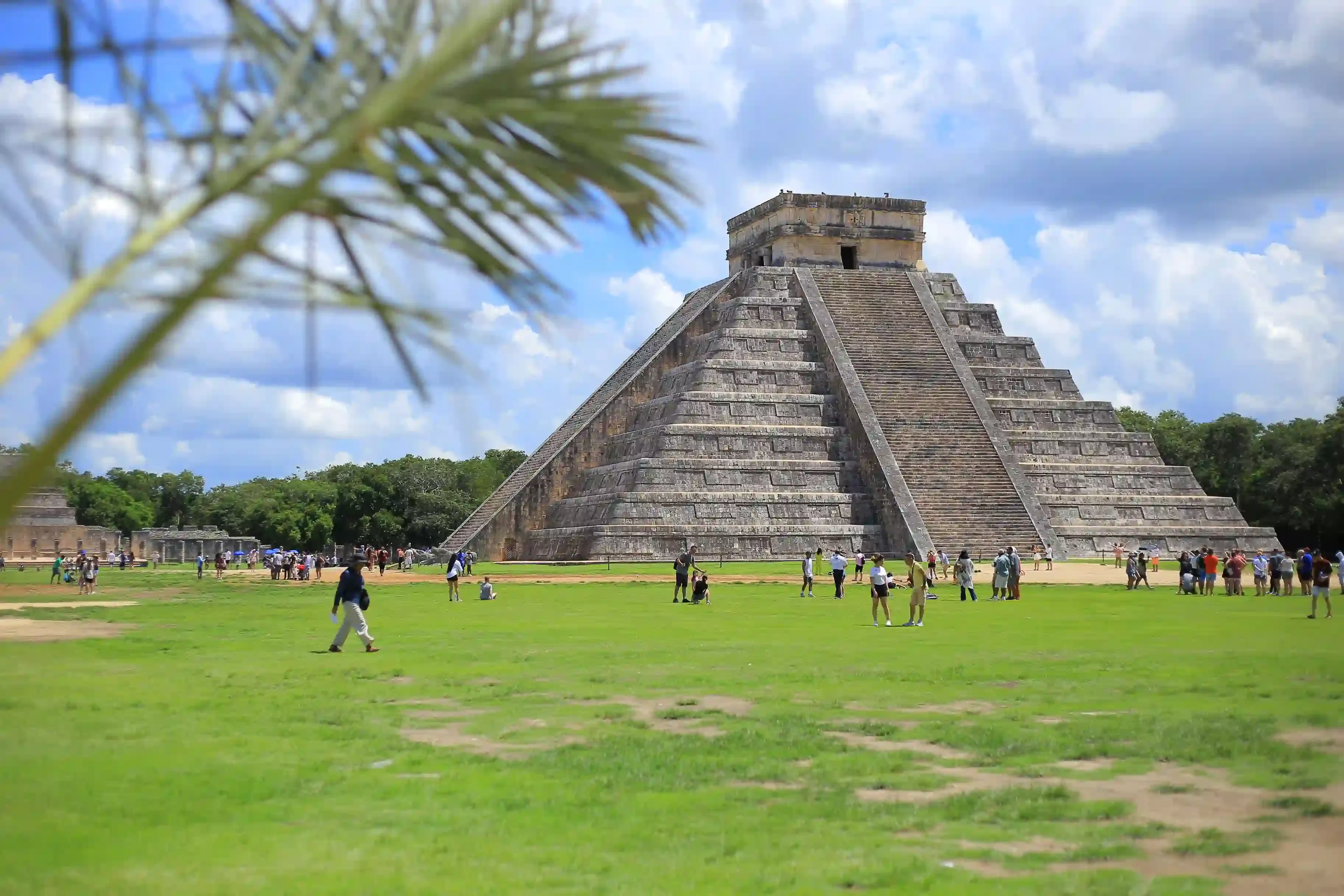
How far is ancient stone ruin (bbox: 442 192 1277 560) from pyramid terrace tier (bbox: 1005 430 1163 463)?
0.21 ft

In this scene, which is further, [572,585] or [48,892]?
[572,585]

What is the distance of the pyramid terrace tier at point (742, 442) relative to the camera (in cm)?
4019

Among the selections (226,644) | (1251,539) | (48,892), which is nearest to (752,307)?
(1251,539)

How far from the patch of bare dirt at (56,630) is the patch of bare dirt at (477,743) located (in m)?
8.30

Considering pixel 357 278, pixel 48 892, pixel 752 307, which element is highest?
pixel 752 307

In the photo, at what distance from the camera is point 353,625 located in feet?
50.3

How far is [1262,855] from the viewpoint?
629 cm

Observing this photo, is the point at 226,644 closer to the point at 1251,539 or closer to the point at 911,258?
the point at 1251,539

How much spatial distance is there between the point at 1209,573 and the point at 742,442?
15761 millimetres

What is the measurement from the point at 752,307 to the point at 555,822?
130ft

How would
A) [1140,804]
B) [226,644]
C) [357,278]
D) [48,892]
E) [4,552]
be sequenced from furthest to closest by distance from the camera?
[4,552], [226,644], [1140,804], [48,892], [357,278]

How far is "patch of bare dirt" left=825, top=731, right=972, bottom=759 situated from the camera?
8.64 meters

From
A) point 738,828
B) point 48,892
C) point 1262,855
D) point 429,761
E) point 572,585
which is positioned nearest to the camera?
point 48,892

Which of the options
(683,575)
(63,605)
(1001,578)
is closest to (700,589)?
(683,575)
